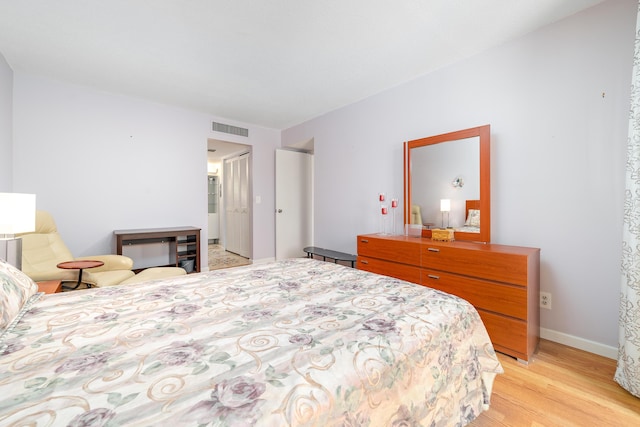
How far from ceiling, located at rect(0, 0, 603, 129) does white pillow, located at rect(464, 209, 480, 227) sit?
1548mm

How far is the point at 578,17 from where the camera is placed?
206cm

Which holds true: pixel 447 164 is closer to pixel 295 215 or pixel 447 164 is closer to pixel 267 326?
pixel 267 326

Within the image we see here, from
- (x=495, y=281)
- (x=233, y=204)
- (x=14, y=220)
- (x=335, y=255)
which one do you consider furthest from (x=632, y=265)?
(x=233, y=204)

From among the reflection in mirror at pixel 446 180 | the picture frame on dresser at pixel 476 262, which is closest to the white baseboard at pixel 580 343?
the picture frame on dresser at pixel 476 262

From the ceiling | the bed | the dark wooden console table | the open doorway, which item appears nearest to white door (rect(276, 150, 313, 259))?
the open doorway

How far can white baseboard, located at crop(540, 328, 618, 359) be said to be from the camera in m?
1.93

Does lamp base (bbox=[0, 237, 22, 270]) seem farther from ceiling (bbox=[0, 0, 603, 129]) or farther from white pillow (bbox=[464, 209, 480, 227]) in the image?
white pillow (bbox=[464, 209, 480, 227])

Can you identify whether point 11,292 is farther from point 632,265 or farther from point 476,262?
point 632,265

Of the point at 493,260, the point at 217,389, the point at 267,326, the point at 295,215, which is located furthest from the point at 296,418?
the point at 295,215

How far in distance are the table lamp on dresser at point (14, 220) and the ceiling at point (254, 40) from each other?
1472 mm

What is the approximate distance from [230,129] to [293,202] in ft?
5.68

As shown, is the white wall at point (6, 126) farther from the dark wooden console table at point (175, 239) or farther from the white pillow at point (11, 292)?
the white pillow at point (11, 292)

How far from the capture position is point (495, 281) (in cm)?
204

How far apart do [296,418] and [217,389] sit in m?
0.20
